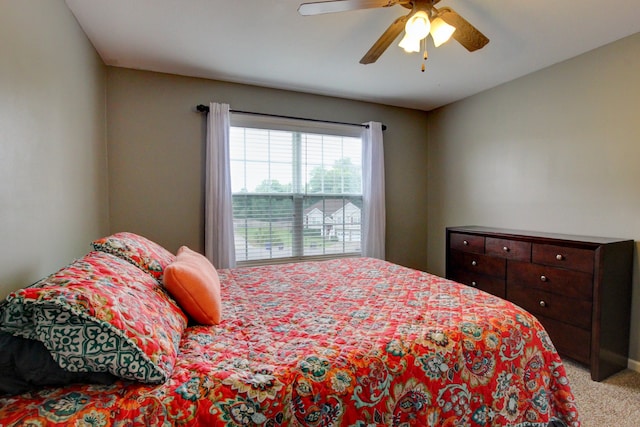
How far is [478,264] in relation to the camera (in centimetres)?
288

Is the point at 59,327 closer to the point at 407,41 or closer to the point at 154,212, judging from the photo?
the point at 407,41

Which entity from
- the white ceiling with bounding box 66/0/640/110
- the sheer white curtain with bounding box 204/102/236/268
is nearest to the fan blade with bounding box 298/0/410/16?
the white ceiling with bounding box 66/0/640/110

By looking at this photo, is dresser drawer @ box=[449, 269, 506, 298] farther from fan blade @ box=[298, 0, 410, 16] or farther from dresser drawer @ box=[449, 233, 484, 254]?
fan blade @ box=[298, 0, 410, 16]

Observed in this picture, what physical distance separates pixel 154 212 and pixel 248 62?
163 cm

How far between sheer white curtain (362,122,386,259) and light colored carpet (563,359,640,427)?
1994 mm

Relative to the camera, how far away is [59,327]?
2.67 ft

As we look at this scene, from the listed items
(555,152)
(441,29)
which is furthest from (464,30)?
(555,152)

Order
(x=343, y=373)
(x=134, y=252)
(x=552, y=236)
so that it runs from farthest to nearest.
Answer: (x=552, y=236)
(x=134, y=252)
(x=343, y=373)

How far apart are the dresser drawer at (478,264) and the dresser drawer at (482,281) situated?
30mm

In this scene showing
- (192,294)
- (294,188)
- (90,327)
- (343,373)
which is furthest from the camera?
(294,188)

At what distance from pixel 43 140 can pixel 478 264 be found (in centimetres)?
331

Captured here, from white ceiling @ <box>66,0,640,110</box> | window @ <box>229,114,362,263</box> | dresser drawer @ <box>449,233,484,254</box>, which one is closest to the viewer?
white ceiling @ <box>66,0,640,110</box>

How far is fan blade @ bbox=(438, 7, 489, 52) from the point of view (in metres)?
1.61

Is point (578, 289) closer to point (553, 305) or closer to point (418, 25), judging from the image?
point (553, 305)
